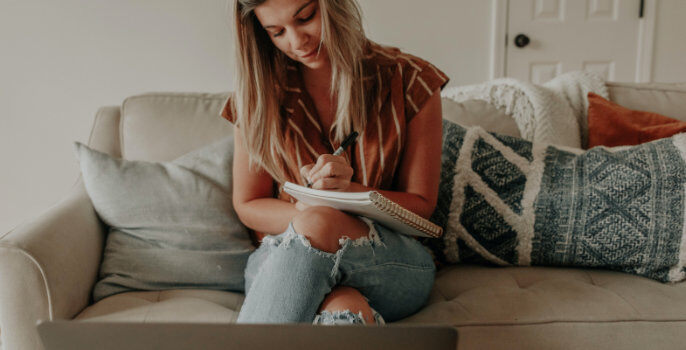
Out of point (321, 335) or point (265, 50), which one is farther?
point (265, 50)

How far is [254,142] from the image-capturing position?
1205 mm

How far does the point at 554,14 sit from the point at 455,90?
55.0 inches

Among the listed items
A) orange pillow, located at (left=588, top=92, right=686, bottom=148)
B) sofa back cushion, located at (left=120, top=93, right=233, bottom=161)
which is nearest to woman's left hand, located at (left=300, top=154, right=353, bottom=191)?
sofa back cushion, located at (left=120, top=93, right=233, bottom=161)

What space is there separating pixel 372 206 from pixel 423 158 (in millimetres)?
374

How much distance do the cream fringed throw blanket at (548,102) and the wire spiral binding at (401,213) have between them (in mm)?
650

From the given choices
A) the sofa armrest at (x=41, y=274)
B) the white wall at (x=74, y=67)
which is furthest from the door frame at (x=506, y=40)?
the sofa armrest at (x=41, y=274)

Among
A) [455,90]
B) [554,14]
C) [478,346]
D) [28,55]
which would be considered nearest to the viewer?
[478,346]

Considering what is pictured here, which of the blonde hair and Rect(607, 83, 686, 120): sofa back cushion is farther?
Rect(607, 83, 686, 120): sofa back cushion

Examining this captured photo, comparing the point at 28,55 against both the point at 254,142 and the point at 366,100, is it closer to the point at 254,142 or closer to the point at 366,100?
the point at 254,142

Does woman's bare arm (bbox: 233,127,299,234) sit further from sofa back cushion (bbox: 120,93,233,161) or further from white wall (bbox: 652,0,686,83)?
white wall (bbox: 652,0,686,83)

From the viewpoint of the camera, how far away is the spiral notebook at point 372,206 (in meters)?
0.85

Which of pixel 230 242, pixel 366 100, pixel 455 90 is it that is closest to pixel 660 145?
pixel 455 90

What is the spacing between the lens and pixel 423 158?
3.95ft

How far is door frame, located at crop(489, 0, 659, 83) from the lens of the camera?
265cm
